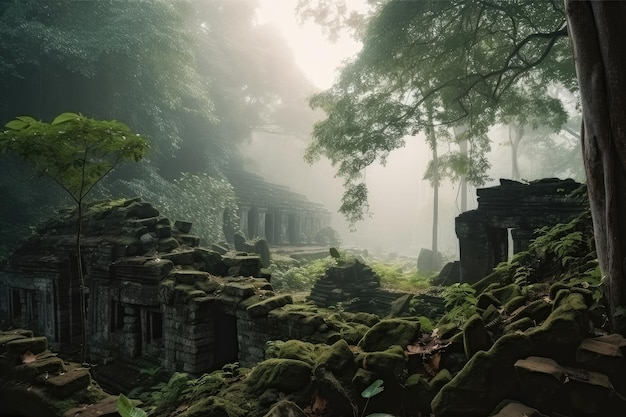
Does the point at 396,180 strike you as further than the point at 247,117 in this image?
Yes

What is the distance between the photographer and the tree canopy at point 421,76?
1297 cm

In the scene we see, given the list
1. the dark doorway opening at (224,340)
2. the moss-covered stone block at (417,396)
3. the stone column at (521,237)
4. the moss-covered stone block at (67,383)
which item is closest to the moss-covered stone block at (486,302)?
the moss-covered stone block at (417,396)

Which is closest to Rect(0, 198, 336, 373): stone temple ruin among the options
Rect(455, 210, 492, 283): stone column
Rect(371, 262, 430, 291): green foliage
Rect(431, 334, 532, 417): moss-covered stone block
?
Rect(431, 334, 532, 417): moss-covered stone block

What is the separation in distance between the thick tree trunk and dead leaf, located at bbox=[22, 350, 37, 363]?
7208 millimetres

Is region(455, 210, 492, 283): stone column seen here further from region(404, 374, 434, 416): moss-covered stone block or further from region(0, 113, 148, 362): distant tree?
region(0, 113, 148, 362): distant tree

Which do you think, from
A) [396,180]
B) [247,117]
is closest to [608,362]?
[247,117]

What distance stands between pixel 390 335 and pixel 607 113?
10.0 feet

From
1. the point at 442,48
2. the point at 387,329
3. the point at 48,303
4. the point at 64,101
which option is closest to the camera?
the point at 387,329

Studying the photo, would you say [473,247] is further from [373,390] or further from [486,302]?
[373,390]

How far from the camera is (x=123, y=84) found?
69.0 ft

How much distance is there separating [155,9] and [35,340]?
2101 cm

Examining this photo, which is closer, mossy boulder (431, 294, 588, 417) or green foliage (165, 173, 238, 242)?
mossy boulder (431, 294, 588, 417)

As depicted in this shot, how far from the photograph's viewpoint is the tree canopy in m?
Result: 13.0

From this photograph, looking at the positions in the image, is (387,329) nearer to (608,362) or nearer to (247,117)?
(608,362)
